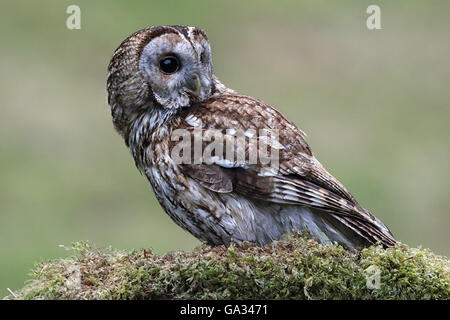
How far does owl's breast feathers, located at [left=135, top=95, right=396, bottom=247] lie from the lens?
5.52m

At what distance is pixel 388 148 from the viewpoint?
1494 centimetres

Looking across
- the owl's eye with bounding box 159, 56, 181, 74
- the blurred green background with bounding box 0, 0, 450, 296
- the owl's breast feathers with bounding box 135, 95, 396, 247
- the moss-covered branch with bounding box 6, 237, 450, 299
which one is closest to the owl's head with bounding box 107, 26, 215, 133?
the owl's eye with bounding box 159, 56, 181, 74

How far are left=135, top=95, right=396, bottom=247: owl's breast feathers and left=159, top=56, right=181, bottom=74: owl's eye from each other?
1.14 ft

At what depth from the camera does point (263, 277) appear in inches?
190

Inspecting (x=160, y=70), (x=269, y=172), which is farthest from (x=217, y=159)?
(x=160, y=70)

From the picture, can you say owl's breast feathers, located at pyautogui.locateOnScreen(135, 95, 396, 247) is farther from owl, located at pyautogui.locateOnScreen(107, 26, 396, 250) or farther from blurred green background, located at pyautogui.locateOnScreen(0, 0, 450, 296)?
blurred green background, located at pyautogui.locateOnScreen(0, 0, 450, 296)

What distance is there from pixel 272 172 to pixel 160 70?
3.73ft

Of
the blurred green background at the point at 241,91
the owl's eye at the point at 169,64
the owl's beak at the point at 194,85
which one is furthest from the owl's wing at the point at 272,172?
the blurred green background at the point at 241,91

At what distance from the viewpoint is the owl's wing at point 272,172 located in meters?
5.52

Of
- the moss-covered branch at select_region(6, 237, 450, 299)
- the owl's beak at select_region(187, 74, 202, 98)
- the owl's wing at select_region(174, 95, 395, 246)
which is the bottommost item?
the moss-covered branch at select_region(6, 237, 450, 299)

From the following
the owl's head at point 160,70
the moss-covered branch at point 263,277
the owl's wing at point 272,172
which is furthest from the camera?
the owl's head at point 160,70

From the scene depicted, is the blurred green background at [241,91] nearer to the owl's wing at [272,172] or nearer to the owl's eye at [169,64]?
the owl's eye at [169,64]

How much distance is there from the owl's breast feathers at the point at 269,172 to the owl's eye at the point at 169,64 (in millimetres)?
346
